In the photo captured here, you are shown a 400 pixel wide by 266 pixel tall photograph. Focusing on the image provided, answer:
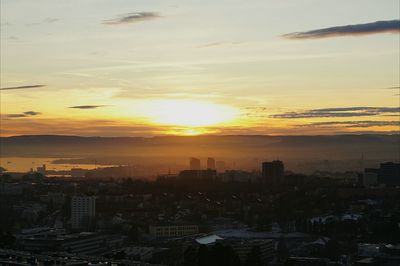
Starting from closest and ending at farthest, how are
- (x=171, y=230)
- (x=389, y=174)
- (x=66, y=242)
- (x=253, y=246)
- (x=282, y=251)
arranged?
(x=253, y=246)
(x=66, y=242)
(x=282, y=251)
(x=171, y=230)
(x=389, y=174)

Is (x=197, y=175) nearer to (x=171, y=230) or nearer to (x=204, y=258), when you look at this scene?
(x=171, y=230)

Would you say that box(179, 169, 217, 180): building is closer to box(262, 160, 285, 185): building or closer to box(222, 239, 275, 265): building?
box(262, 160, 285, 185): building

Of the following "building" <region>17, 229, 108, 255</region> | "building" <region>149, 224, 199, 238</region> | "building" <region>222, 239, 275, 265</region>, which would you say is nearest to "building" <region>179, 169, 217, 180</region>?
"building" <region>149, 224, 199, 238</region>

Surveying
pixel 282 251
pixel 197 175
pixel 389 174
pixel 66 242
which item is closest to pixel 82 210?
pixel 66 242

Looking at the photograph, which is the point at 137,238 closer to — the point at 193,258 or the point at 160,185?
the point at 193,258

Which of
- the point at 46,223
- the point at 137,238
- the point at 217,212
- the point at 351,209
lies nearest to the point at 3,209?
the point at 46,223

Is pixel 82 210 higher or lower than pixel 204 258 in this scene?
higher
